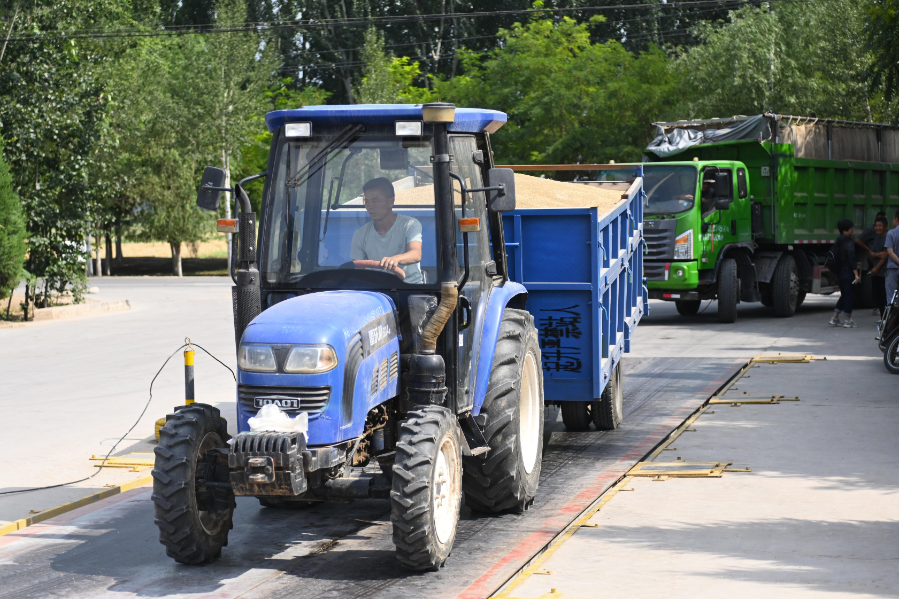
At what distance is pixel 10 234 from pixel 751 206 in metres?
14.5

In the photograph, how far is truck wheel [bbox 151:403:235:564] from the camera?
619cm

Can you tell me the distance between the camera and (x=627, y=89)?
35812mm

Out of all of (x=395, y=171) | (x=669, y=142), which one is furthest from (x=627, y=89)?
(x=395, y=171)

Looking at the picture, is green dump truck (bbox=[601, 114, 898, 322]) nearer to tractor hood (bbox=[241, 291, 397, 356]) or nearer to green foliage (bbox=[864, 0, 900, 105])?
green foliage (bbox=[864, 0, 900, 105])

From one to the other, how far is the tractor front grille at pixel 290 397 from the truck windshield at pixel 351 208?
1.05 meters

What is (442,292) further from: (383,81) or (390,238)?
(383,81)

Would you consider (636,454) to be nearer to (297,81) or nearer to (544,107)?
(544,107)

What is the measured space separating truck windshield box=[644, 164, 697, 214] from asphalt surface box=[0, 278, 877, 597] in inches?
96.8

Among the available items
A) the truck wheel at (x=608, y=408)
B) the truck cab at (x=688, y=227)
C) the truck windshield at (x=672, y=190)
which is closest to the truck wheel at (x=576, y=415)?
the truck wheel at (x=608, y=408)

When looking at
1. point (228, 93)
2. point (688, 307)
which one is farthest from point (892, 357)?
point (228, 93)

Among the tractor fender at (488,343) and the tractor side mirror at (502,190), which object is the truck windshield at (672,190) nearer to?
the tractor fender at (488,343)

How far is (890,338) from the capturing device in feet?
45.7

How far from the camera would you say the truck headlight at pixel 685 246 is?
19.3 meters

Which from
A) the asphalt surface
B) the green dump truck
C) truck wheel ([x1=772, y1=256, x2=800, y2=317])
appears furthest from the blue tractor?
truck wheel ([x1=772, y1=256, x2=800, y2=317])
